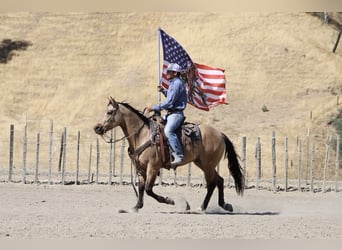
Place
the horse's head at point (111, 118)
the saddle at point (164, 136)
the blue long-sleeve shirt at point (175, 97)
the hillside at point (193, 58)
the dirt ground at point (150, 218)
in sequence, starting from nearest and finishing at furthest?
1. the dirt ground at point (150, 218)
2. the blue long-sleeve shirt at point (175, 97)
3. the saddle at point (164, 136)
4. the horse's head at point (111, 118)
5. the hillside at point (193, 58)

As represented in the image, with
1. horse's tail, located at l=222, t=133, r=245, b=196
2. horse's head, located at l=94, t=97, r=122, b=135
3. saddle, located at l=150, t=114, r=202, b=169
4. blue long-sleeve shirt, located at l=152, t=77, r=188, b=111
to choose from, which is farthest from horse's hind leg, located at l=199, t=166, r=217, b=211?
horse's head, located at l=94, t=97, r=122, b=135

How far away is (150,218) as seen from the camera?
32.6ft

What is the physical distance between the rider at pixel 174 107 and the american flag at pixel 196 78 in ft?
8.42

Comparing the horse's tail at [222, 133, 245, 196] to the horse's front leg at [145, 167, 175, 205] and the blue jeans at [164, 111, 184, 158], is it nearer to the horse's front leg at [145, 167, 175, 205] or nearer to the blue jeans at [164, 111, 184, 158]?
the blue jeans at [164, 111, 184, 158]

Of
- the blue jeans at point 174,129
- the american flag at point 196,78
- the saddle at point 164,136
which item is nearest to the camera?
the blue jeans at point 174,129

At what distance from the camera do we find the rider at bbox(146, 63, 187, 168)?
10766mm

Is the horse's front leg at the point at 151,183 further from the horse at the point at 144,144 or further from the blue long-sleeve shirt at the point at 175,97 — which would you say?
the blue long-sleeve shirt at the point at 175,97

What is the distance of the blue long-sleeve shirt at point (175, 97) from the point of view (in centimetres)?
1075

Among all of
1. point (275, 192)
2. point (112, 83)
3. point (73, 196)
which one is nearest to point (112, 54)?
point (112, 83)

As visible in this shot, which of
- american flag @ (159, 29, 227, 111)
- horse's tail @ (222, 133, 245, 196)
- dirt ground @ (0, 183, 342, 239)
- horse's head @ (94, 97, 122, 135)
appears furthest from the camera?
american flag @ (159, 29, 227, 111)

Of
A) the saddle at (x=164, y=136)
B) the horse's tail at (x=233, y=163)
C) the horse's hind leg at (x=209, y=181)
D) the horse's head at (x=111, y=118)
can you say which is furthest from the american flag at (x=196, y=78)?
the horse's head at (x=111, y=118)

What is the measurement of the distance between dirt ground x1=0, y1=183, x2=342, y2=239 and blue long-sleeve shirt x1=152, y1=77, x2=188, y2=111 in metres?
1.47

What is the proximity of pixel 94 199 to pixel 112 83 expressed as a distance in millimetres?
22337

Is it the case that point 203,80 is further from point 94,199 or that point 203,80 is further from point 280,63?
point 280,63
